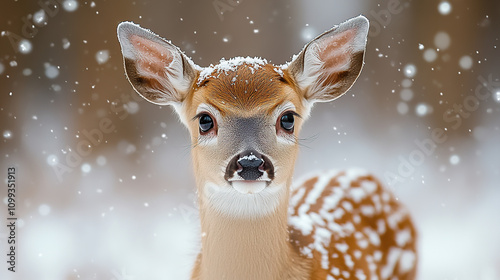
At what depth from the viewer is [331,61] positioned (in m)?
1.61

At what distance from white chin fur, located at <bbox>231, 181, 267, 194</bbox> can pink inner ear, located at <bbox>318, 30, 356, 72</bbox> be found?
0.40 meters

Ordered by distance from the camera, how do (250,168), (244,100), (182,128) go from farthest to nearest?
(182,128) < (244,100) < (250,168)

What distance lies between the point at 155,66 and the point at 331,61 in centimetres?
44

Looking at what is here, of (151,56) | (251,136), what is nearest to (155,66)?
(151,56)

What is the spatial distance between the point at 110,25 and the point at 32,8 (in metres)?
0.37

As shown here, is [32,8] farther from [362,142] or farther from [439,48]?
[439,48]

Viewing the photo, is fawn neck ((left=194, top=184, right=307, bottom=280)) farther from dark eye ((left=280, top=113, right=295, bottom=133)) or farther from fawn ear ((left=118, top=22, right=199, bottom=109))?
fawn ear ((left=118, top=22, right=199, bottom=109))

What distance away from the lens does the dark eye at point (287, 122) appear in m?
1.46

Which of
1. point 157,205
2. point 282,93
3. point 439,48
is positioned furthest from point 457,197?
point 282,93

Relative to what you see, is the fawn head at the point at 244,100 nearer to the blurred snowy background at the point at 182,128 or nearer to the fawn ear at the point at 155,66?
the fawn ear at the point at 155,66

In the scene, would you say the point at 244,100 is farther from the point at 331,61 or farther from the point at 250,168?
the point at 331,61

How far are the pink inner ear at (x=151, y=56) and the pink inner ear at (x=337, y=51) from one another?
0.37 meters

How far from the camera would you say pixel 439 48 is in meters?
3.51

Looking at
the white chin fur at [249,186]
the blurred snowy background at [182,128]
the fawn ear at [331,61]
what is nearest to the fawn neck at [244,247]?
the white chin fur at [249,186]
